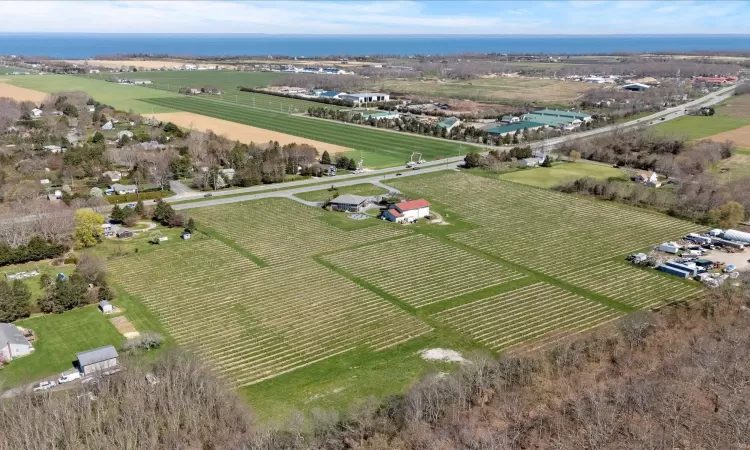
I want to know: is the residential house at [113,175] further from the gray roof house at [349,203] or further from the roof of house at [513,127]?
the roof of house at [513,127]

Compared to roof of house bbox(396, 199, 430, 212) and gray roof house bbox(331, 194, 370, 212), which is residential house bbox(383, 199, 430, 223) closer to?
roof of house bbox(396, 199, 430, 212)

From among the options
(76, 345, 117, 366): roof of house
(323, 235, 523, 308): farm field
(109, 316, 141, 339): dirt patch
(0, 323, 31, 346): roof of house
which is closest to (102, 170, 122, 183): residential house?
(323, 235, 523, 308): farm field

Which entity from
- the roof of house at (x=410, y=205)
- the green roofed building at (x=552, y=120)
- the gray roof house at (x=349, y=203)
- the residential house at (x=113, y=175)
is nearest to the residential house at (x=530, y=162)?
the roof of house at (x=410, y=205)

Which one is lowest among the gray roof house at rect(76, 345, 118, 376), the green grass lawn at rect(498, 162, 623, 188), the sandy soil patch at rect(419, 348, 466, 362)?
the sandy soil patch at rect(419, 348, 466, 362)

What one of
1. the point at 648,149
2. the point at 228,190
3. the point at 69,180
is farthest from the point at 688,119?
the point at 69,180

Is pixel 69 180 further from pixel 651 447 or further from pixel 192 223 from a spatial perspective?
pixel 651 447

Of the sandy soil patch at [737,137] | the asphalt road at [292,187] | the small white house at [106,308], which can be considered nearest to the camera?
the small white house at [106,308]

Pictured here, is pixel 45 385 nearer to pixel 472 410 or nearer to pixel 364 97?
pixel 472 410
